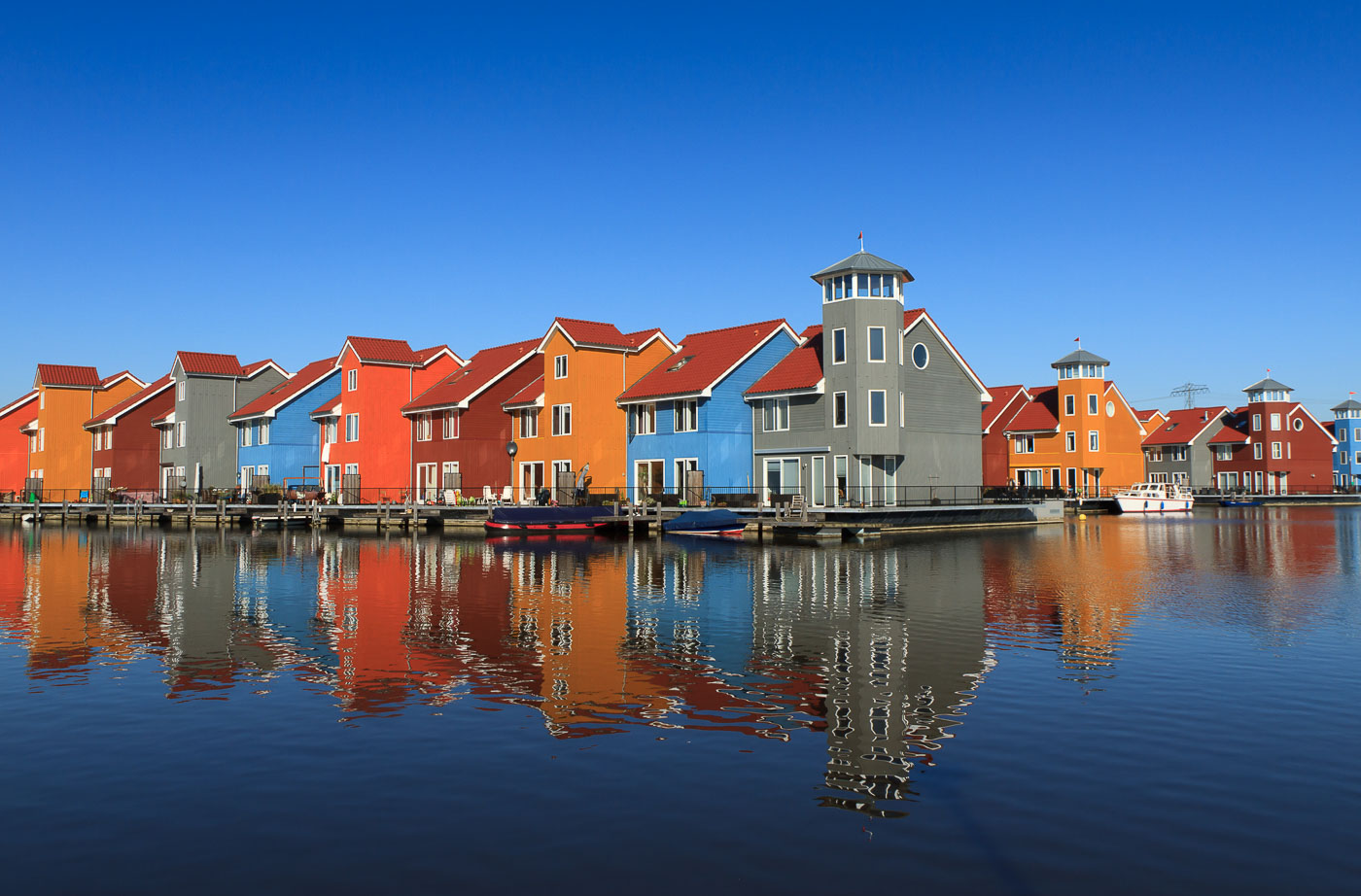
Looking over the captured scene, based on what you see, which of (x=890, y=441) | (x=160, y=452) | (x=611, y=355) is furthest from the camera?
(x=160, y=452)

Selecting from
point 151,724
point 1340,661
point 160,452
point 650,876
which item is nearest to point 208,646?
point 151,724

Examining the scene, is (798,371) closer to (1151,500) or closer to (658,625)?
(658,625)

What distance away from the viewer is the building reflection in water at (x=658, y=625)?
13.9m

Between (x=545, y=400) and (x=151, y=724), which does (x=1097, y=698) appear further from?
(x=545, y=400)

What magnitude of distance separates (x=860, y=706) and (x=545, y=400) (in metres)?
50.9

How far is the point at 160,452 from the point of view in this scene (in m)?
87.2

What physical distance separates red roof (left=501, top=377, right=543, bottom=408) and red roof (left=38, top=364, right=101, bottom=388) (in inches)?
2109

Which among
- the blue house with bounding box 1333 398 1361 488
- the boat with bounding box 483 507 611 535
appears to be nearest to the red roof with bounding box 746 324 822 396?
the boat with bounding box 483 507 611 535

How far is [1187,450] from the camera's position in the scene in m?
114

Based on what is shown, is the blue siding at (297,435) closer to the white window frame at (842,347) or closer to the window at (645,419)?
the window at (645,419)

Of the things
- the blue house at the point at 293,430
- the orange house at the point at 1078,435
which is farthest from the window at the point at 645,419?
the orange house at the point at 1078,435

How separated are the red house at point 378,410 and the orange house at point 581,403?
1093 cm

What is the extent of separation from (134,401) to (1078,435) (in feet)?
265

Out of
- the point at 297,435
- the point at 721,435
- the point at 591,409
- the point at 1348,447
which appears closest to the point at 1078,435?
the point at 721,435
